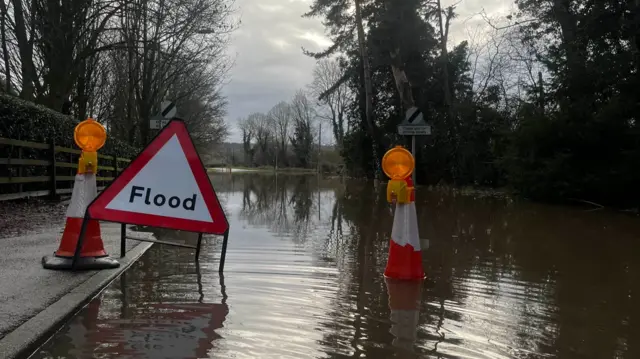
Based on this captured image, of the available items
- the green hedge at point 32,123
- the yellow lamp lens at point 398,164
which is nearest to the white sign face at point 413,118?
the yellow lamp lens at point 398,164

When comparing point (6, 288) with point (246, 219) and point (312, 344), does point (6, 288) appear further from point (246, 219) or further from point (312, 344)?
point (246, 219)

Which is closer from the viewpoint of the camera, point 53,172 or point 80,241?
point 80,241

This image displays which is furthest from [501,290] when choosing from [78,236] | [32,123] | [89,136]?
[32,123]

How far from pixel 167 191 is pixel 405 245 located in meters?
2.55

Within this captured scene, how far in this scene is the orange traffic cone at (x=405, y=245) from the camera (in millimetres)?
5715

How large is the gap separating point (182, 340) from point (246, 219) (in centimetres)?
914

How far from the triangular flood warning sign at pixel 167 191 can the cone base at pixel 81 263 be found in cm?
62

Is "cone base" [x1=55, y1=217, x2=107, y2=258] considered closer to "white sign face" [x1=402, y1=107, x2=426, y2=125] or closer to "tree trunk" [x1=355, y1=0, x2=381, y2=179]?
→ "white sign face" [x1=402, y1=107, x2=426, y2=125]

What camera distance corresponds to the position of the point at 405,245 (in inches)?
227

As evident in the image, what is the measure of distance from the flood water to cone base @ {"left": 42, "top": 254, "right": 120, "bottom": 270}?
0.26 meters

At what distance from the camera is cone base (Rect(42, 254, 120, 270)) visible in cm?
555

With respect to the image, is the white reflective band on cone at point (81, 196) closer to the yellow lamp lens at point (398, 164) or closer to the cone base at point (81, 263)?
the cone base at point (81, 263)

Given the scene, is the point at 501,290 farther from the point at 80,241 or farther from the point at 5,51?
the point at 5,51

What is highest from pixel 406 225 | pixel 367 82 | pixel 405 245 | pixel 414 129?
pixel 367 82
